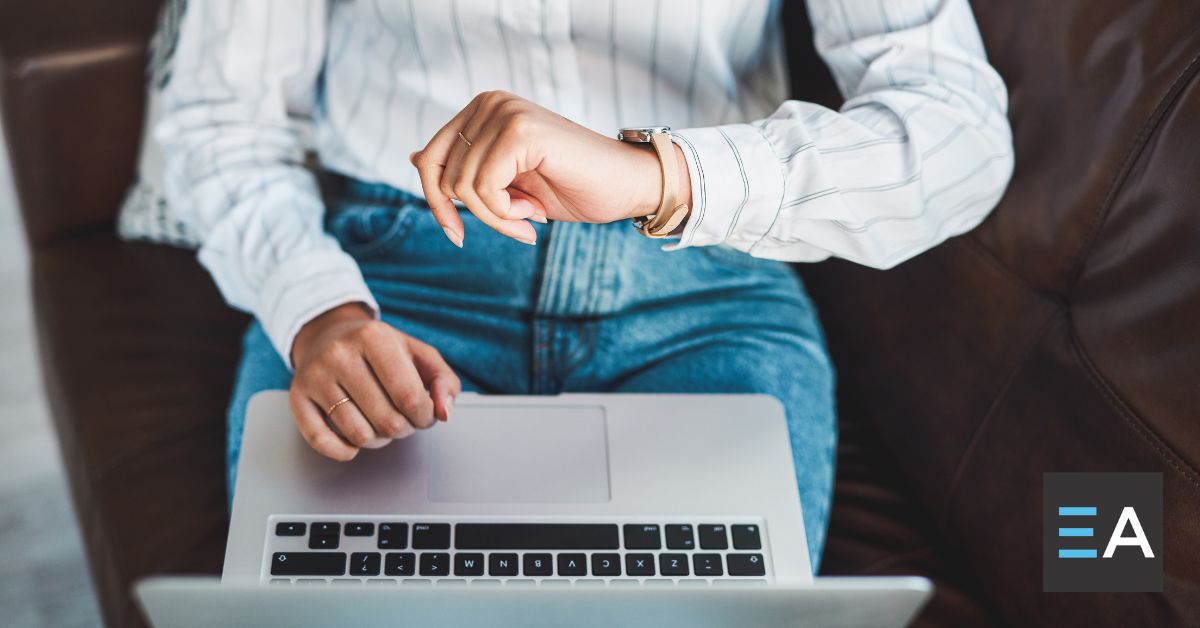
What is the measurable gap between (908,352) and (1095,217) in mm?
223

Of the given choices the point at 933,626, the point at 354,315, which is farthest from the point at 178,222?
the point at 933,626

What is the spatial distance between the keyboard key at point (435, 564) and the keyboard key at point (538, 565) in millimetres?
55

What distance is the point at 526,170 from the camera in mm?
583

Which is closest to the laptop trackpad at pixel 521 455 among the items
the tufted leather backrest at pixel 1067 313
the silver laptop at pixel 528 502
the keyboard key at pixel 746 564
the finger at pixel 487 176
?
the silver laptop at pixel 528 502

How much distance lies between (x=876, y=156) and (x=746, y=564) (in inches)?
12.4

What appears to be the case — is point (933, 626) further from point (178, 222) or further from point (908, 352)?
point (178, 222)

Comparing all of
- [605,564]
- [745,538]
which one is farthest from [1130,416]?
[605,564]

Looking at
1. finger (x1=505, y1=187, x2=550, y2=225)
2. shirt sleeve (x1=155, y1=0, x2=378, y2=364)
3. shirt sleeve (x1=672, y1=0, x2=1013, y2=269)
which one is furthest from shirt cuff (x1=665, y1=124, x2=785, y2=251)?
shirt sleeve (x1=155, y1=0, x2=378, y2=364)

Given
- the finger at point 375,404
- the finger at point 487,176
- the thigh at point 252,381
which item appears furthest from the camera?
the thigh at point 252,381

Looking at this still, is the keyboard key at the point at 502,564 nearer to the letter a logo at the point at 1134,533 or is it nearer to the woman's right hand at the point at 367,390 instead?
the woman's right hand at the point at 367,390

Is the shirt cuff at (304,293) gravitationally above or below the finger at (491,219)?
below

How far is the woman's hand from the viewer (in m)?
0.57

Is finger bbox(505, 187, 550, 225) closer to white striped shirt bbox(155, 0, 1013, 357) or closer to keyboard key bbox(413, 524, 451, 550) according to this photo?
white striped shirt bbox(155, 0, 1013, 357)

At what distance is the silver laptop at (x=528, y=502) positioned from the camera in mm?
633
